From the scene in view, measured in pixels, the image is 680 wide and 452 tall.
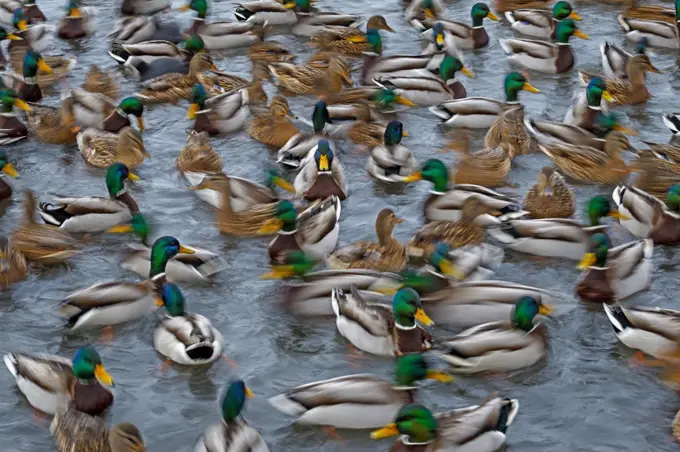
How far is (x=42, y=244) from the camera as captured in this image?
10.2 metres

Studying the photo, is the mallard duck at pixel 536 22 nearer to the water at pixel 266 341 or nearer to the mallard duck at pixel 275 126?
the water at pixel 266 341

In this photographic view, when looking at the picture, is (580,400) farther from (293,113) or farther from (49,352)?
(293,113)

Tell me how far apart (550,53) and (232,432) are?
8.05 metres

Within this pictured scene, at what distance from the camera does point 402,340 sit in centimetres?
887

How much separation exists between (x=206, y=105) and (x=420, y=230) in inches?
137

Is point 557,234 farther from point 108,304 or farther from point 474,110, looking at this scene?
point 108,304

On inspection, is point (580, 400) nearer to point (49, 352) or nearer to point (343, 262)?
point (343, 262)

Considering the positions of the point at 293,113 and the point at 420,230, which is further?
the point at 293,113

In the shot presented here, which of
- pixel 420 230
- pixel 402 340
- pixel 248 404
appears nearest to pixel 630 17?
pixel 420 230

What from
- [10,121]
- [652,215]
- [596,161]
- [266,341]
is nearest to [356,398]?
[266,341]

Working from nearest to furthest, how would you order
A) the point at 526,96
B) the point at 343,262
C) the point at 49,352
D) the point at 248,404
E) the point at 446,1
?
the point at 248,404 → the point at 49,352 → the point at 343,262 → the point at 526,96 → the point at 446,1

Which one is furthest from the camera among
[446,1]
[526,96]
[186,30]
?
Result: [446,1]

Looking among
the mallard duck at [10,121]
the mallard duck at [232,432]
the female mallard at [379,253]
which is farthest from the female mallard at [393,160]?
the mallard duck at [232,432]

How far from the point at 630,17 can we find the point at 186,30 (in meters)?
5.58
